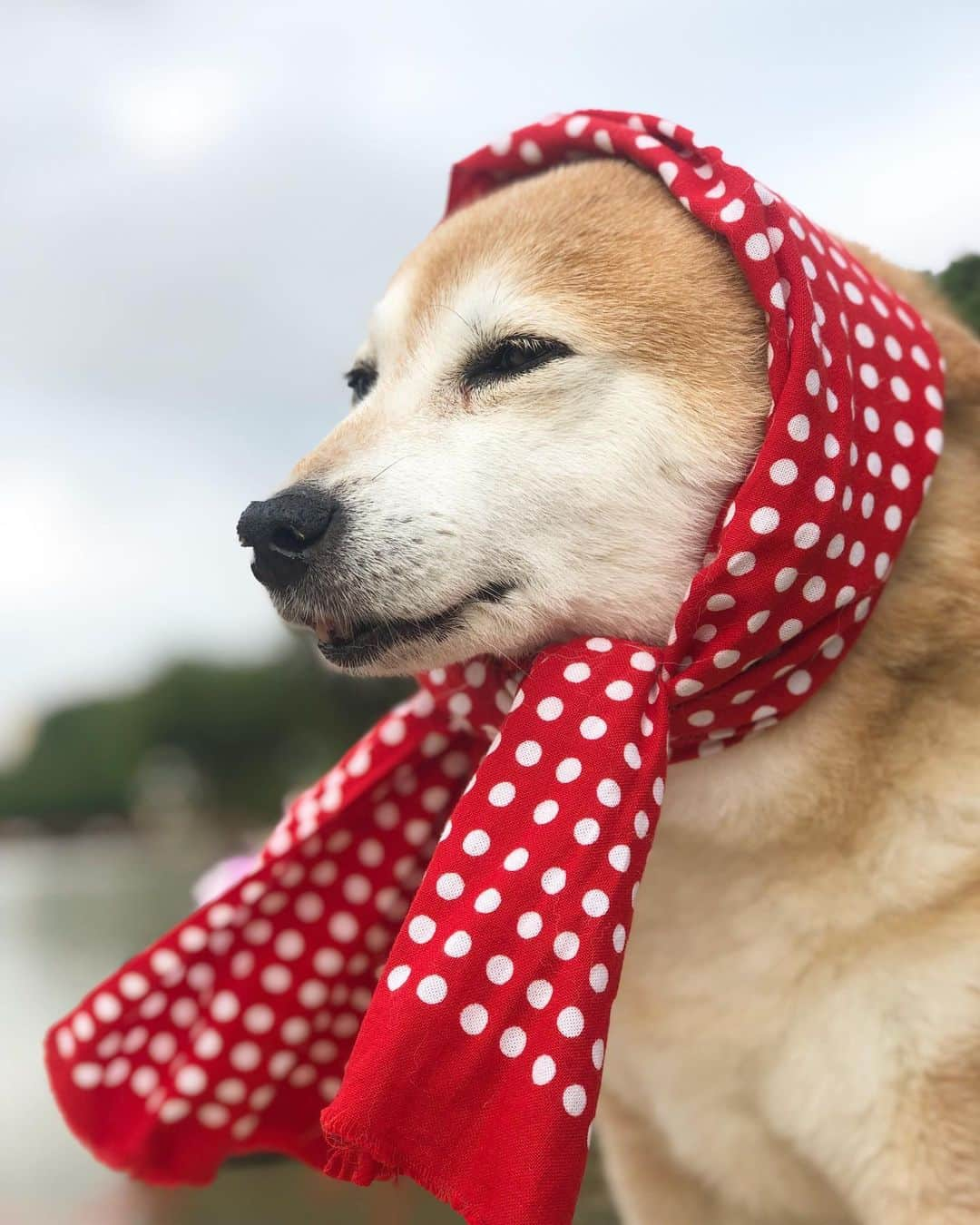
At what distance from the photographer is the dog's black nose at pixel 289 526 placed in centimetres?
93

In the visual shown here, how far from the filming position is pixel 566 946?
84 centimetres

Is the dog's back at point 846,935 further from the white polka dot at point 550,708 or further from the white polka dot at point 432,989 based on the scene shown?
the white polka dot at point 432,989

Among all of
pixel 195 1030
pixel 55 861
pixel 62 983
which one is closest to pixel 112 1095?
pixel 195 1030

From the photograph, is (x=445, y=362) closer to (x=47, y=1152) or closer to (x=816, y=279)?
(x=816, y=279)

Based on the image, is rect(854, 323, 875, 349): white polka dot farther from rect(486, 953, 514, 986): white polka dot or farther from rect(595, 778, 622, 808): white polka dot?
rect(486, 953, 514, 986): white polka dot

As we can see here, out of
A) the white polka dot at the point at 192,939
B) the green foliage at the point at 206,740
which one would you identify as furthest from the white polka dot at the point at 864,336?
the green foliage at the point at 206,740

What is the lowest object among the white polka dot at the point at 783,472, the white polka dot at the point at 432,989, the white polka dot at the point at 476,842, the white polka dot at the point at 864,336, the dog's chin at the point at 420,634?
the white polka dot at the point at 432,989

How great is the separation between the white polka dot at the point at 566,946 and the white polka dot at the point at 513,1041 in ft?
0.21

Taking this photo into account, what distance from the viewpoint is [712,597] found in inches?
35.4

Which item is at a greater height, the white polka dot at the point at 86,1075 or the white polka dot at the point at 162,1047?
the white polka dot at the point at 86,1075

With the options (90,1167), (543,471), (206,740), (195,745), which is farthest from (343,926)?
(195,745)

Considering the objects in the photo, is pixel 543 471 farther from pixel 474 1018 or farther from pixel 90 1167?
pixel 90 1167

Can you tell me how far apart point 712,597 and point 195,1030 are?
0.75 metres

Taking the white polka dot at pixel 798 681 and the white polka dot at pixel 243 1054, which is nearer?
the white polka dot at pixel 798 681
